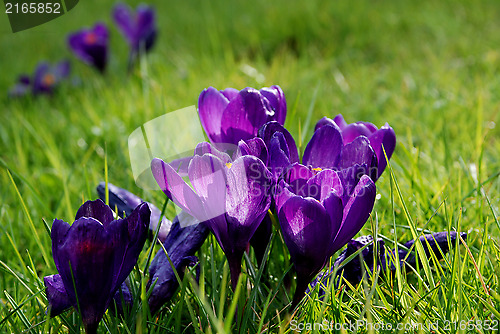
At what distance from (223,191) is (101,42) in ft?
8.18

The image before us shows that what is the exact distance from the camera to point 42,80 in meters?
3.03

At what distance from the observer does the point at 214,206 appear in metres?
0.74

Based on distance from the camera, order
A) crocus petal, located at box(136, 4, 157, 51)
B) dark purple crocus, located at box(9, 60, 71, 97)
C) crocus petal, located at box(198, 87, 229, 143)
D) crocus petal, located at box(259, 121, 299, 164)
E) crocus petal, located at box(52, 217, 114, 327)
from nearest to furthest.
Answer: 1. crocus petal, located at box(52, 217, 114, 327)
2. crocus petal, located at box(259, 121, 299, 164)
3. crocus petal, located at box(198, 87, 229, 143)
4. crocus petal, located at box(136, 4, 157, 51)
5. dark purple crocus, located at box(9, 60, 71, 97)

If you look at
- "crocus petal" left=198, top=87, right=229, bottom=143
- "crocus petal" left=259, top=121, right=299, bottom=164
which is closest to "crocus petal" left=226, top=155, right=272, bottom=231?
"crocus petal" left=259, top=121, right=299, bottom=164

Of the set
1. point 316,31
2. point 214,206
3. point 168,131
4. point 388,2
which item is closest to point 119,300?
point 214,206

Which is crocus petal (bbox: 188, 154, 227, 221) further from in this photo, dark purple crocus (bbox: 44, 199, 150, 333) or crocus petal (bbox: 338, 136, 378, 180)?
crocus petal (bbox: 338, 136, 378, 180)

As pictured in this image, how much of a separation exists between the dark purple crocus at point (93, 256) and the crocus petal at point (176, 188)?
0.04 meters

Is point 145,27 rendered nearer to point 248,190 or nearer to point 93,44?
point 93,44

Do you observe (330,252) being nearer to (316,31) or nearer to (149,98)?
(149,98)

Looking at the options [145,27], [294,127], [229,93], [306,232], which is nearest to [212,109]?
[229,93]

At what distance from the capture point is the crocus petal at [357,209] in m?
0.71

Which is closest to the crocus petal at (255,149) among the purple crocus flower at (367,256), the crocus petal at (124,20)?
the purple crocus flower at (367,256)

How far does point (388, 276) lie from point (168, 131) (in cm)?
109

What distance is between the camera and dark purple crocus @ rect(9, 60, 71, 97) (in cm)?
303
